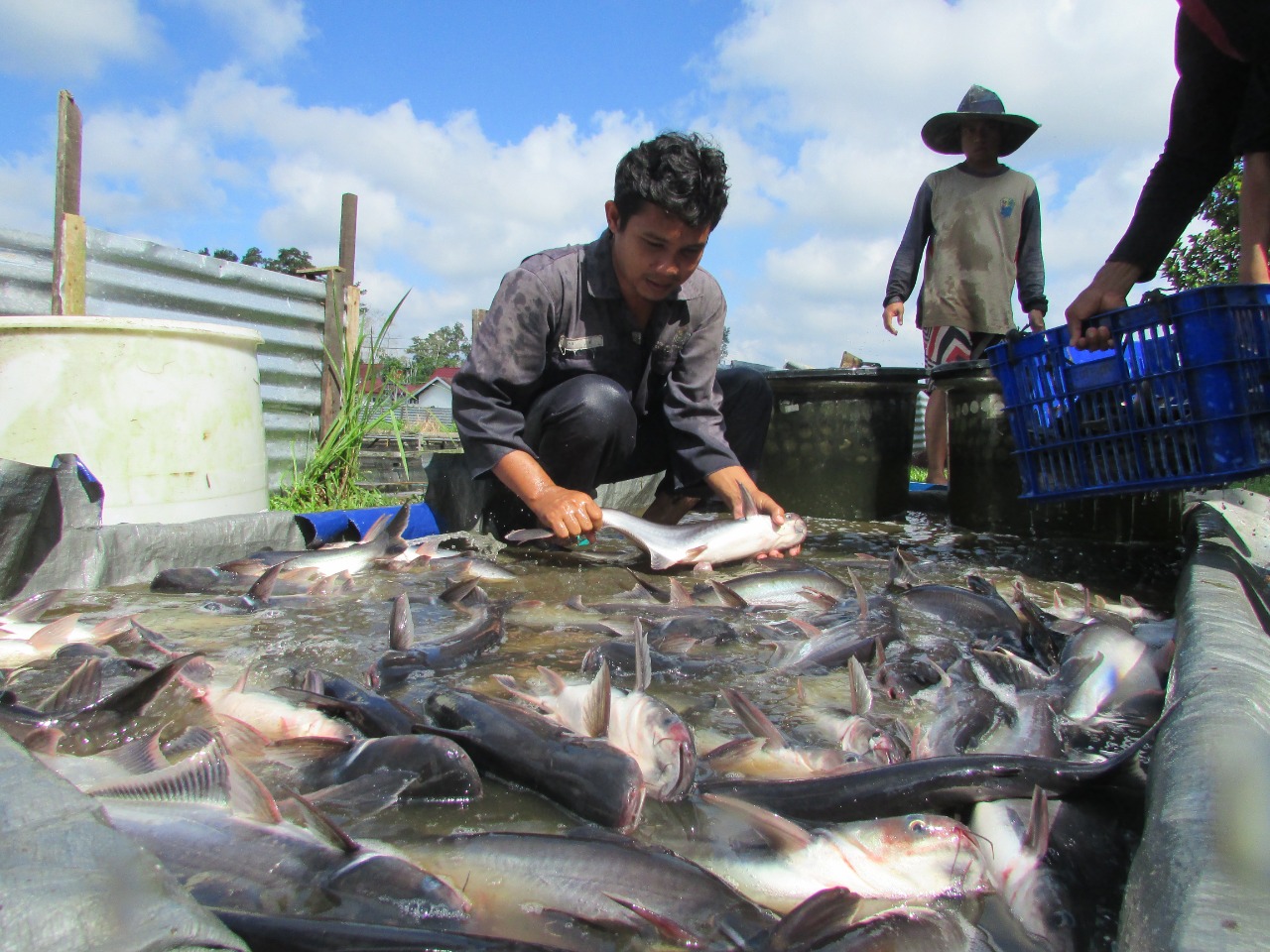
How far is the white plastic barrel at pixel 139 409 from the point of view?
11.6 feet

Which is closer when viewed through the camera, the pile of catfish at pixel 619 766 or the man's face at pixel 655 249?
the pile of catfish at pixel 619 766

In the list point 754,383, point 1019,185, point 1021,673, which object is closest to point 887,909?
point 1021,673

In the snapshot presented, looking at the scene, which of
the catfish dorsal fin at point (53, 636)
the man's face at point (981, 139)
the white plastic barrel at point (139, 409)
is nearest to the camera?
the catfish dorsal fin at point (53, 636)

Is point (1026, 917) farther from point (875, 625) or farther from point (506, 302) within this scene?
point (506, 302)

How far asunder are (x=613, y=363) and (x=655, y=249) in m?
0.71

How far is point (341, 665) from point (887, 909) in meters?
1.60

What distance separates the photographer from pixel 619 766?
1436 millimetres

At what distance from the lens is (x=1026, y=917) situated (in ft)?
3.85

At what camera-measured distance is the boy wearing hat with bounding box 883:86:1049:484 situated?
5.45m

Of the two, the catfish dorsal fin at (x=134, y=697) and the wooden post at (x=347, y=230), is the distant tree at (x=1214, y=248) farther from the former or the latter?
the catfish dorsal fin at (x=134, y=697)

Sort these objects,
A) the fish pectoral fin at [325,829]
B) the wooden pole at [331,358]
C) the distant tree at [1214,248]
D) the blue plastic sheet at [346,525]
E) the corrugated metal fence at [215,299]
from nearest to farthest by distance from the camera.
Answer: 1. the fish pectoral fin at [325,829]
2. the blue plastic sheet at [346,525]
3. the corrugated metal fence at [215,299]
4. the wooden pole at [331,358]
5. the distant tree at [1214,248]

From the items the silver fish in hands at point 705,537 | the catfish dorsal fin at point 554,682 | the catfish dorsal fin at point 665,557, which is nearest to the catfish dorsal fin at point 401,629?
the catfish dorsal fin at point 554,682

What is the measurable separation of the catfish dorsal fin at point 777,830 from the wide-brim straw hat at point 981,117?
17.0ft

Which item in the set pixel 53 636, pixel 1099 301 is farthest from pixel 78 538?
pixel 1099 301
